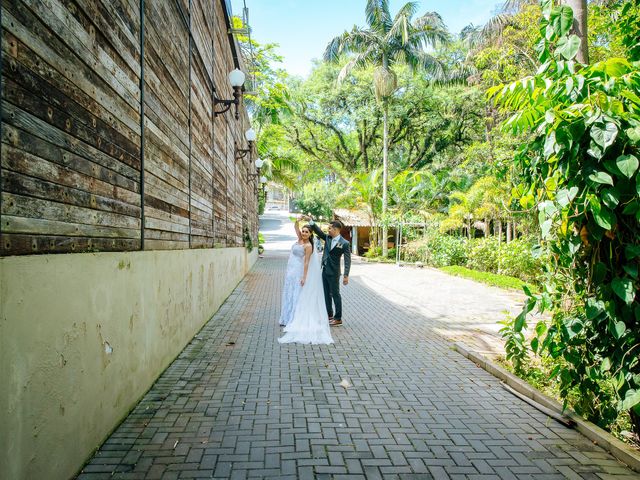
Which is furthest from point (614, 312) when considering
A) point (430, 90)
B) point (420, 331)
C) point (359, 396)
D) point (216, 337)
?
point (430, 90)

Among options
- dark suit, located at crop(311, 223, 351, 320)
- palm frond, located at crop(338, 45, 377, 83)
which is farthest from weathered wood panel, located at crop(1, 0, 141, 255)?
palm frond, located at crop(338, 45, 377, 83)

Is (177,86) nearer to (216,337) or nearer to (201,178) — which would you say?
(201,178)

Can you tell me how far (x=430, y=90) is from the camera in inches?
1104

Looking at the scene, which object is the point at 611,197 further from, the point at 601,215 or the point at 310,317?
the point at 310,317

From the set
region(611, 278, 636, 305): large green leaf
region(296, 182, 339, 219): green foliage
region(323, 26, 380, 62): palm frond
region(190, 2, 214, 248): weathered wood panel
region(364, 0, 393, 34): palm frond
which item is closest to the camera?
region(611, 278, 636, 305): large green leaf

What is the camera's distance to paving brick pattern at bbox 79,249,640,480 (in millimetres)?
2957

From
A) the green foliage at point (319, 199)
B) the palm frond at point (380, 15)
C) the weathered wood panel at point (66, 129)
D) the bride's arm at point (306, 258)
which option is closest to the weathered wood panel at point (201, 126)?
the bride's arm at point (306, 258)

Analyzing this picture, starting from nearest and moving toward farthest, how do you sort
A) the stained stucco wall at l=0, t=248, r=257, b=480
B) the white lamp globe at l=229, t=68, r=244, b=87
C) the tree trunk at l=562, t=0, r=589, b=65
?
the stained stucco wall at l=0, t=248, r=257, b=480 → the tree trunk at l=562, t=0, r=589, b=65 → the white lamp globe at l=229, t=68, r=244, b=87

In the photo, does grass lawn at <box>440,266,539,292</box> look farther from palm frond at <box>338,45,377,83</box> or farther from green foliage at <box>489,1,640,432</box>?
palm frond at <box>338,45,377,83</box>

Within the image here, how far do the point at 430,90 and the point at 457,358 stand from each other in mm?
25734

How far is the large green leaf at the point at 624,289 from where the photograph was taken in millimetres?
2823

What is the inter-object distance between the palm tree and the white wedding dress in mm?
17958

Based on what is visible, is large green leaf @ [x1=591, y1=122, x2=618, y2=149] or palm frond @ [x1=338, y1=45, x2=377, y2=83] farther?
palm frond @ [x1=338, y1=45, x2=377, y2=83]

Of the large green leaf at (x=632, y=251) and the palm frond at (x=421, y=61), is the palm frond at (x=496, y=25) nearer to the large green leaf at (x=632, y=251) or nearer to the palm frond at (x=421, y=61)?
the palm frond at (x=421, y=61)
